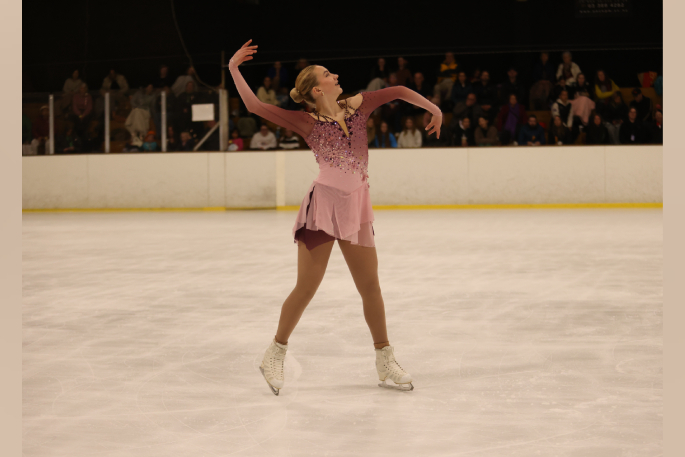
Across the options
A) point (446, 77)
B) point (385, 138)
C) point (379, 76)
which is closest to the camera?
point (385, 138)

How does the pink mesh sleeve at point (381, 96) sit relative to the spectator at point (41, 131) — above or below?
below

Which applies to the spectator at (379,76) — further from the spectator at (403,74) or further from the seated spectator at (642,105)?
the seated spectator at (642,105)

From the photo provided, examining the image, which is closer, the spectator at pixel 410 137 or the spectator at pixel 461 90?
the spectator at pixel 410 137

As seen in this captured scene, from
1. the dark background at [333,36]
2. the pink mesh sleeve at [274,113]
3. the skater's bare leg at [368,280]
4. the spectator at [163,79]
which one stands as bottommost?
the skater's bare leg at [368,280]

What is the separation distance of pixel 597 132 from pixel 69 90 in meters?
10.0

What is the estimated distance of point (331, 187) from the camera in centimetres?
289

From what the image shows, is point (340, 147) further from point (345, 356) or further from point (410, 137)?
point (410, 137)

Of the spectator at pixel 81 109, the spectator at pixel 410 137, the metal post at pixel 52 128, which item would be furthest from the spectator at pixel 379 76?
the metal post at pixel 52 128

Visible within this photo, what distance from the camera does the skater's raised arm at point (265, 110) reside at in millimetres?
2869

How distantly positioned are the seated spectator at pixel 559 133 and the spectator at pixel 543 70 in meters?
1.22

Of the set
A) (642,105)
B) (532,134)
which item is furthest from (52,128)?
(642,105)

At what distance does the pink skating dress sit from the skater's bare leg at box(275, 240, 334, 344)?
0.04 metres

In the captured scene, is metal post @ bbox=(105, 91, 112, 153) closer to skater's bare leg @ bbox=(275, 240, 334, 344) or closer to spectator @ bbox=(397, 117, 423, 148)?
spectator @ bbox=(397, 117, 423, 148)
